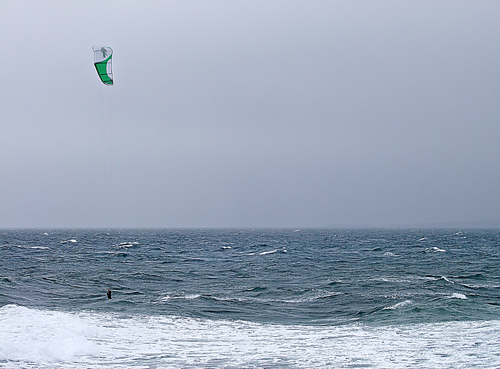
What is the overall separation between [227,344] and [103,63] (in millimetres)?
14291

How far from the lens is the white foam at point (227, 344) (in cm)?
1156

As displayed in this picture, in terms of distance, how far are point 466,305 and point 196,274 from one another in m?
18.0

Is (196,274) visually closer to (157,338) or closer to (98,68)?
(98,68)

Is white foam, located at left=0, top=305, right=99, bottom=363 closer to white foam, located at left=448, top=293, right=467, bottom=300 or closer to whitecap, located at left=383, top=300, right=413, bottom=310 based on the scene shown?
whitecap, located at left=383, top=300, right=413, bottom=310

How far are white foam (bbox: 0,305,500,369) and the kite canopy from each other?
34.3 feet

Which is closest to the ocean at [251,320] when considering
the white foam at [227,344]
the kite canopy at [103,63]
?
the white foam at [227,344]

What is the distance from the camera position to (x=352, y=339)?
14.2 meters

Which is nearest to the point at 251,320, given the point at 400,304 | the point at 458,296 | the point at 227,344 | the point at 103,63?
the point at 227,344

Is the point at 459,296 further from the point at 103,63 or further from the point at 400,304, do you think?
the point at 103,63

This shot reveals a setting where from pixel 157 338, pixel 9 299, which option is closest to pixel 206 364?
pixel 157 338

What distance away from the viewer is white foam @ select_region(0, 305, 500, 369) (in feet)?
37.9

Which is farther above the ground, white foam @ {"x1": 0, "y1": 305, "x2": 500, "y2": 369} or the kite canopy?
the kite canopy

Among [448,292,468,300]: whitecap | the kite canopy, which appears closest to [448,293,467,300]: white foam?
[448,292,468,300]: whitecap

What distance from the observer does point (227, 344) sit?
44.7ft
